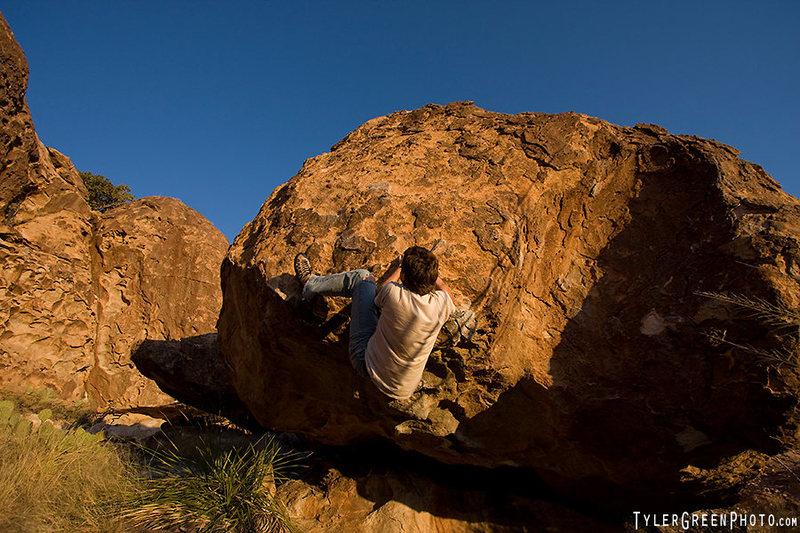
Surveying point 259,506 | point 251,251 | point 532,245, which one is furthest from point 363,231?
point 259,506

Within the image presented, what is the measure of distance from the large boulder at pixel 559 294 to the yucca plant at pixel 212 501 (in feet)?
2.11

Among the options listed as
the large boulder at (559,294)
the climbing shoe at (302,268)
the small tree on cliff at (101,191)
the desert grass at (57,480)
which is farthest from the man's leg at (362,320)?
the small tree on cliff at (101,191)

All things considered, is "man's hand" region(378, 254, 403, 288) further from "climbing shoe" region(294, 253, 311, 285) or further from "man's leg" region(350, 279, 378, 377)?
"climbing shoe" region(294, 253, 311, 285)

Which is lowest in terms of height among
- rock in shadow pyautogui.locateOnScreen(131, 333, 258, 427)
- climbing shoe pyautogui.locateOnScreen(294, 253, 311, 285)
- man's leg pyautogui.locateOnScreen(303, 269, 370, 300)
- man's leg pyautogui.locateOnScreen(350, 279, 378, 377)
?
rock in shadow pyautogui.locateOnScreen(131, 333, 258, 427)

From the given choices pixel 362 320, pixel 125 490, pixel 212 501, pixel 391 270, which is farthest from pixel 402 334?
pixel 125 490

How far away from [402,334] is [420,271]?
42 centimetres

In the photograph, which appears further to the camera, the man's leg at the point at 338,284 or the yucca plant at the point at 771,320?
the man's leg at the point at 338,284

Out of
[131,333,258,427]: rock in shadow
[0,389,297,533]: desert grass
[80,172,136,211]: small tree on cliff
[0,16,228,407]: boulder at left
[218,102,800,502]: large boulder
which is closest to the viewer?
[218,102,800,502]: large boulder

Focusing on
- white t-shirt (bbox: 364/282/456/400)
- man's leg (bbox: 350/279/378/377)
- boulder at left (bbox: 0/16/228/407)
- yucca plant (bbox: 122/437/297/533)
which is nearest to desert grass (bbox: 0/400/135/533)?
yucca plant (bbox: 122/437/297/533)

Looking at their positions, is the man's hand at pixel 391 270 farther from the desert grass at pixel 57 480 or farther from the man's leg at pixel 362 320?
the desert grass at pixel 57 480

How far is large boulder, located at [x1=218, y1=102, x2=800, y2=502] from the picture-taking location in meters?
3.04

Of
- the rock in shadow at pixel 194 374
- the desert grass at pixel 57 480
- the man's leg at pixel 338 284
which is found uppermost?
the man's leg at pixel 338 284

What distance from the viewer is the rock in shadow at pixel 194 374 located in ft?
18.6

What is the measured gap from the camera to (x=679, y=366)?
10.4 feet
